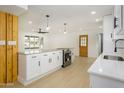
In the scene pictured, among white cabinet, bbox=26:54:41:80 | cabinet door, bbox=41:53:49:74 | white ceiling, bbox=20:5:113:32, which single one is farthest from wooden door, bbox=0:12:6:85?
cabinet door, bbox=41:53:49:74

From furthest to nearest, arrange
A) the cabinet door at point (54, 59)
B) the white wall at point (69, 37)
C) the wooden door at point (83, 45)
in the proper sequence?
1. the wooden door at point (83, 45)
2. the white wall at point (69, 37)
3. the cabinet door at point (54, 59)

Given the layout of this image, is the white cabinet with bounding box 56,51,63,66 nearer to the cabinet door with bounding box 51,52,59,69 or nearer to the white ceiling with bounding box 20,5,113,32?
the cabinet door with bounding box 51,52,59,69

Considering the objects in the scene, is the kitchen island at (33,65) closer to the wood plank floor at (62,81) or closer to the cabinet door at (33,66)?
the cabinet door at (33,66)

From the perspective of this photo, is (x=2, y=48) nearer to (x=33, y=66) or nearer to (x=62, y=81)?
(x=33, y=66)

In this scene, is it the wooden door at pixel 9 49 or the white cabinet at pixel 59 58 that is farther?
the white cabinet at pixel 59 58

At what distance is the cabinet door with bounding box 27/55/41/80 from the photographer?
3014mm

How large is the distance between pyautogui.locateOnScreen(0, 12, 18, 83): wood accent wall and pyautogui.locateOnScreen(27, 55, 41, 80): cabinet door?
58cm

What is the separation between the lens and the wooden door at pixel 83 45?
30.4 feet

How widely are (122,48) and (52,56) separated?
2541mm

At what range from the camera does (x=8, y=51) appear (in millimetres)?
3055

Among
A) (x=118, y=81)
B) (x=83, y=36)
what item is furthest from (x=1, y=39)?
(x=83, y=36)

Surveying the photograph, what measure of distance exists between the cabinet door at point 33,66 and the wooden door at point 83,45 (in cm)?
656

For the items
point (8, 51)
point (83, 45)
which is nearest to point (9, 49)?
point (8, 51)

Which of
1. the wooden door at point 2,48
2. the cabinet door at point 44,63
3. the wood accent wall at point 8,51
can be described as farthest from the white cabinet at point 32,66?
the wooden door at point 2,48
